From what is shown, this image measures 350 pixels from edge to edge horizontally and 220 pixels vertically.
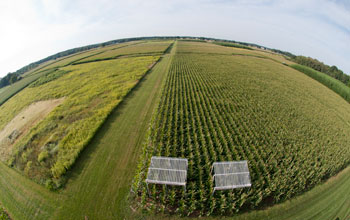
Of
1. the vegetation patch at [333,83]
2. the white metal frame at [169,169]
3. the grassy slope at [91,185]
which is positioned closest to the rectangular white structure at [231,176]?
the white metal frame at [169,169]

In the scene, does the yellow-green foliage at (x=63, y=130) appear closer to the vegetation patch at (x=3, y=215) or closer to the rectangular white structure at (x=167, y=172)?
the vegetation patch at (x=3, y=215)

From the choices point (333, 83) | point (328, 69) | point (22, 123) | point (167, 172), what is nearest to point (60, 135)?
point (22, 123)

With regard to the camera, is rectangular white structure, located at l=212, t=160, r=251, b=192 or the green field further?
the green field

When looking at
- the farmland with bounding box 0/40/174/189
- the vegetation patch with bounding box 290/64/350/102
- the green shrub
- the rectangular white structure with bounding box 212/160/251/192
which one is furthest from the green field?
the vegetation patch with bounding box 290/64/350/102

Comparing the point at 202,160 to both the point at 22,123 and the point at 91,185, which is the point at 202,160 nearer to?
the point at 91,185

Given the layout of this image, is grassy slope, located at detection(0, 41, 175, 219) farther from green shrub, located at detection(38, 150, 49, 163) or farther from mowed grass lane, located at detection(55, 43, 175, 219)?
green shrub, located at detection(38, 150, 49, 163)

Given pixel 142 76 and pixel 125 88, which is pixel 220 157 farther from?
pixel 142 76
